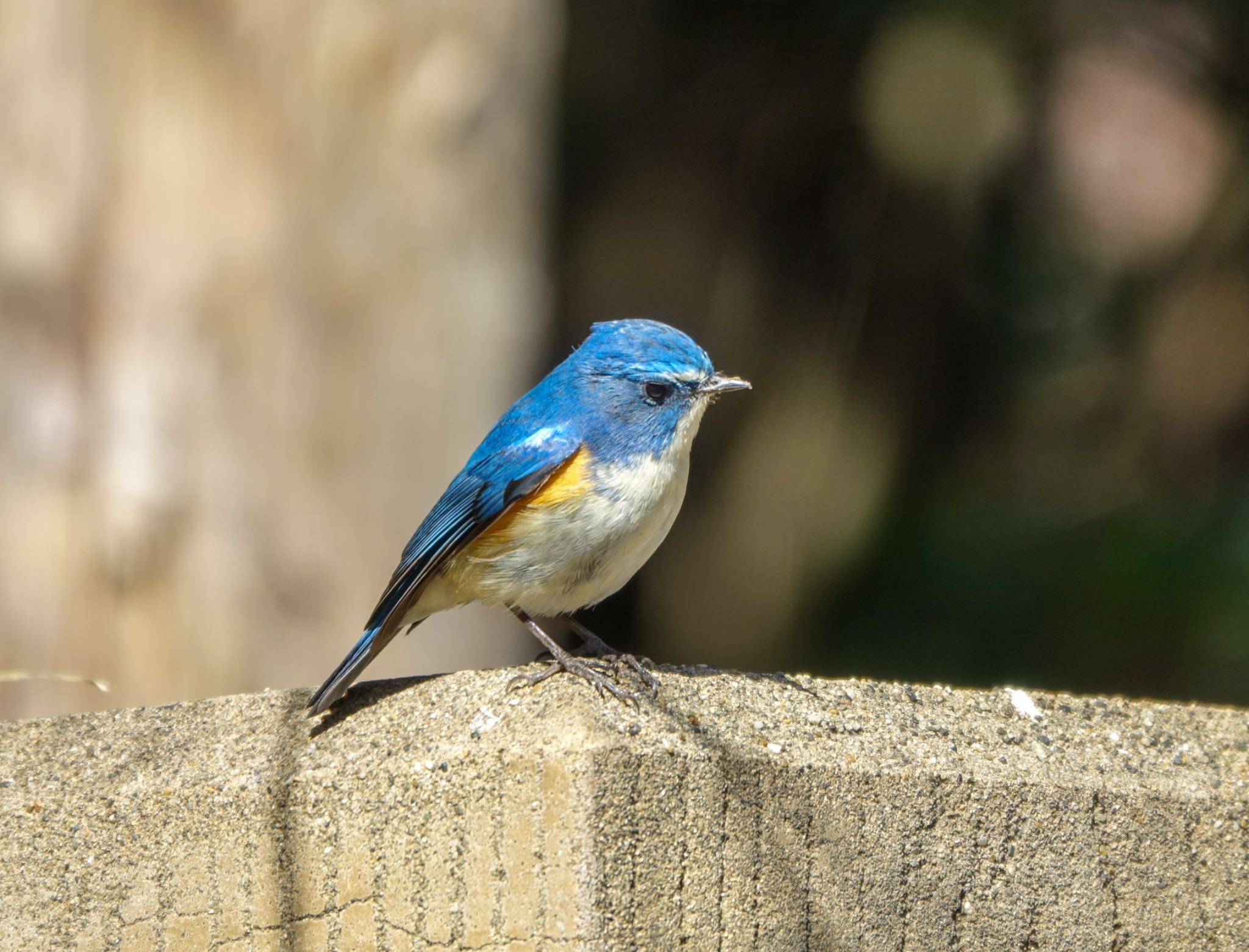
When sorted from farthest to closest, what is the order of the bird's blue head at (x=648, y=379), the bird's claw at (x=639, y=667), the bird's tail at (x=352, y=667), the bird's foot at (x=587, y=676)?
the bird's blue head at (x=648, y=379), the bird's tail at (x=352, y=667), the bird's claw at (x=639, y=667), the bird's foot at (x=587, y=676)

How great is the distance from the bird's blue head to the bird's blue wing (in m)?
0.18

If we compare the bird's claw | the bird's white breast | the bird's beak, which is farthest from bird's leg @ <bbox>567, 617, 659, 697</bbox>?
the bird's beak

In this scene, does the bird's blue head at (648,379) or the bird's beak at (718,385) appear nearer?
the bird's blue head at (648,379)

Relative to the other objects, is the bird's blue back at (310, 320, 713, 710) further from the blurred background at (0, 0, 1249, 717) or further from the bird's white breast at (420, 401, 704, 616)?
the blurred background at (0, 0, 1249, 717)

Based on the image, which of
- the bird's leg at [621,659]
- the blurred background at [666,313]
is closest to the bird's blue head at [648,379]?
the bird's leg at [621,659]

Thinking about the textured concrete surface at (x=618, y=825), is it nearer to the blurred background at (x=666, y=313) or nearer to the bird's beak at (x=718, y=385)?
the bird's beak at (x=718, y=385)

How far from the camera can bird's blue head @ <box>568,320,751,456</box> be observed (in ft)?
10.9

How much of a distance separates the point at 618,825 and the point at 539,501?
1.36 meters

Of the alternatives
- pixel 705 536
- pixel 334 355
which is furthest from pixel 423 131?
pixel 705 536

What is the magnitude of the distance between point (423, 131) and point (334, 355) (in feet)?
2.66

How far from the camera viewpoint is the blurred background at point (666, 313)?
4.87 metres

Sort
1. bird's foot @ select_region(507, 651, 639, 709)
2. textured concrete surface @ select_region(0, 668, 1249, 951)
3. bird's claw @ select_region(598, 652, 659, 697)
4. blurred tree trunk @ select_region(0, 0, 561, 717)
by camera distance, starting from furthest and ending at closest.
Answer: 1. blurred tree trunk @ select_region(0, 0, 561, 717)
2. bird's claw @ select_region(598, 652, 659, 697)
3. bird's foot @ select_region(507, 651, 639, 709)
4. textured concrete surface @ select_region(0, 668, 1249, 951)

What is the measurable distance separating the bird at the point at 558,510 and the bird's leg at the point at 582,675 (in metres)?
0.26

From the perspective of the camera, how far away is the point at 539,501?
10.1 ft
